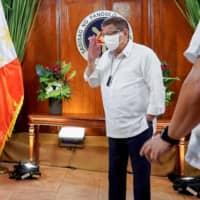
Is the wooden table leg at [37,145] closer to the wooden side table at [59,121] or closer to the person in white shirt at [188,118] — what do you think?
the wooden side table at [59,121]

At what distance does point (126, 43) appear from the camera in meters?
2.18

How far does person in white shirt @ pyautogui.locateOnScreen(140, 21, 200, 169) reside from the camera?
2.68 ft

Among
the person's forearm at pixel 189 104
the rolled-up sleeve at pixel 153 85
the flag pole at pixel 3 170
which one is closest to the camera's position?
→ the person's forearm at pixel 189 104

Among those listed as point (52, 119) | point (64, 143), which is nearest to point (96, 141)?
point (64, 143)

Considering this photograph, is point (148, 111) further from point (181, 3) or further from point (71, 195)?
point (181, 3)

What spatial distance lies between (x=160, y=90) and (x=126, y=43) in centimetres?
40

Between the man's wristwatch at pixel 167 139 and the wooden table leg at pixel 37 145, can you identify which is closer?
the man's wristwatch at pixel 167 139

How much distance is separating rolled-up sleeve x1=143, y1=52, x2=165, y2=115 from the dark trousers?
0.59ft

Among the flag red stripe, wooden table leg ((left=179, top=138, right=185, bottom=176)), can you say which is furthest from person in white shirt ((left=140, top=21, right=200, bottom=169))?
the flag red stripe

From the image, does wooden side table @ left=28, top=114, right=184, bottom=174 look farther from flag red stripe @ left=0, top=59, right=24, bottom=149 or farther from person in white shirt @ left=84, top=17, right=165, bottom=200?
person in white shirt @ left=84, top=17, right=165, bottom=200

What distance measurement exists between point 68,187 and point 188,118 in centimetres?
230

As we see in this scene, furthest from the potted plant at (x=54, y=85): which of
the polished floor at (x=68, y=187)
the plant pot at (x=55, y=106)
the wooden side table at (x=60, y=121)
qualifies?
the polished floor at (x=68, y=187)

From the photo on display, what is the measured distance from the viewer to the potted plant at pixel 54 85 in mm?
3346

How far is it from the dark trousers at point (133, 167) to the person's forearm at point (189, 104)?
1.27 metres
